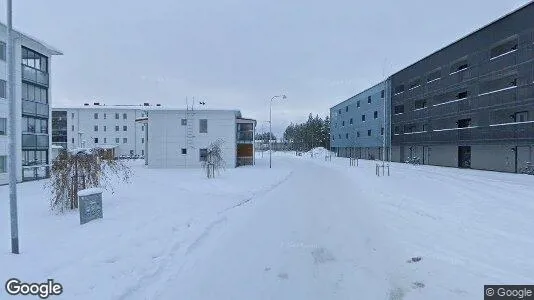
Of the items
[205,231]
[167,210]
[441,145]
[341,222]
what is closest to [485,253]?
[341,222]

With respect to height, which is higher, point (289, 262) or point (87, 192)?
point (87, 192)

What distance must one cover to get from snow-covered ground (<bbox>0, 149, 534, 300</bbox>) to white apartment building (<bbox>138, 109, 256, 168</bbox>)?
27.3 meters

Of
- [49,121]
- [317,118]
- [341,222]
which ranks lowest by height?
[341,222]

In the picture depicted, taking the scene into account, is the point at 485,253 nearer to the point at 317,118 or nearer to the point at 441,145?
the point at 441,145

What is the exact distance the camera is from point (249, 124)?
47781 millimetres

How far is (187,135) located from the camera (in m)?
41.9

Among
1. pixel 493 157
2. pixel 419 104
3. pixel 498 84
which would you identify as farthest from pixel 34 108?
pixel 419 104

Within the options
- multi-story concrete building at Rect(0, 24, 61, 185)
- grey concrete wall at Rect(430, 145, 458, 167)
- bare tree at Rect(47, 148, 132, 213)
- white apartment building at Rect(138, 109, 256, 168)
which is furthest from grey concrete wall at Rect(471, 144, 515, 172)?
multi-story concrete building at Rect(0, 24, 61, 185)

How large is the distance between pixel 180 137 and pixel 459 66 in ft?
108

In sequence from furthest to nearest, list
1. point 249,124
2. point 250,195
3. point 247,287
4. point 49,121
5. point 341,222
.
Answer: point 249,124 < point 49,121 < point 250,195 < point 341,222 < point 247,287

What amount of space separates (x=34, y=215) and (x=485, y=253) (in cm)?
1344

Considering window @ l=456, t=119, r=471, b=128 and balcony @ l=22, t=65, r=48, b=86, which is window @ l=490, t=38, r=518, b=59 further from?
balcony @ l=22, t=65, r=48, b=86

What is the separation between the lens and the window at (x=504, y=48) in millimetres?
32875

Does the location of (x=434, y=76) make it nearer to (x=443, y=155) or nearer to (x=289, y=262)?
(x=443, y=155)
